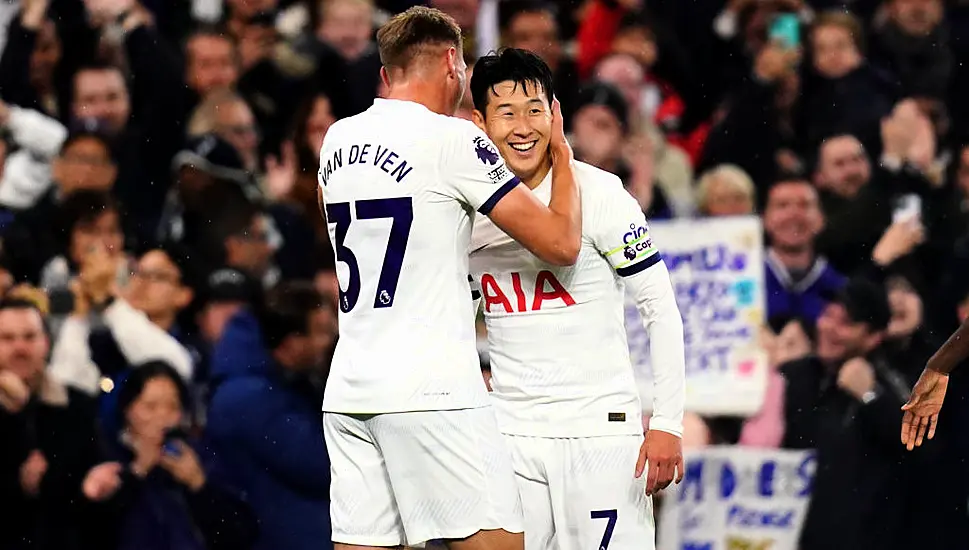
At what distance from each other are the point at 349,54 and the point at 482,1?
0.73 meters

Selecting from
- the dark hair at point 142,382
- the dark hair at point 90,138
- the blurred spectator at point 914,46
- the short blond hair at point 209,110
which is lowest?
the dark hair at point 142,382

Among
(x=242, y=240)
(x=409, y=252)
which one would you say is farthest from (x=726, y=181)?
(x=409, y=252)

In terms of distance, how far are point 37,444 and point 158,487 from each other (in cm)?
63

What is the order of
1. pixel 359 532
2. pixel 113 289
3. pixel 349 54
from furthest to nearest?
pixel 349 54 < pixel 113 289 < pixel 359 532

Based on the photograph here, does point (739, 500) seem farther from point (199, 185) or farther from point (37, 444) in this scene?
point (37, 444)

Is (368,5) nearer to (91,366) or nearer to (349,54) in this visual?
(349,54)

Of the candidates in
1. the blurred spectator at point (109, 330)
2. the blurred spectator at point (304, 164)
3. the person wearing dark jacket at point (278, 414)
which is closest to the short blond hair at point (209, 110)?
the blurred spectator at point (304, 164)

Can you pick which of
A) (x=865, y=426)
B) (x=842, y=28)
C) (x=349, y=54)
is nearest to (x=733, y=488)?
(x=865, y=426)

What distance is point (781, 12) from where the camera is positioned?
7.63 m

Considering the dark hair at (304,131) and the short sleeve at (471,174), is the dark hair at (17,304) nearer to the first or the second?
the dark hair at (304,131)

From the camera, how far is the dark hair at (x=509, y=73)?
437 cm

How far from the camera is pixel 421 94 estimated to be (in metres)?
4.00

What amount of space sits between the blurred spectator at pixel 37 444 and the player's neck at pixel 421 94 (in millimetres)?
3598

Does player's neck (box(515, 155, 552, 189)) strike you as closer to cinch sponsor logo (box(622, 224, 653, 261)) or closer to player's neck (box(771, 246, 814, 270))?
cinch sponsor logo (box(622, 224, 653, 261))
